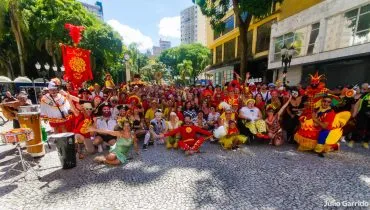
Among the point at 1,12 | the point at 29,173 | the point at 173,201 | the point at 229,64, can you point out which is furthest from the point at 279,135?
the point at 1,12

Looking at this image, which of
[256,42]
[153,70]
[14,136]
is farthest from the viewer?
[153,70]

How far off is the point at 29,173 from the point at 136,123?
3.16m

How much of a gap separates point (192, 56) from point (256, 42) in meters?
31.0

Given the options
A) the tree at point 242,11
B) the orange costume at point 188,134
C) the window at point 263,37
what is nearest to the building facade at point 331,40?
the window at point 263,37

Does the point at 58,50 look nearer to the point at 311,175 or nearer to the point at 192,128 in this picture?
the point at 192,128

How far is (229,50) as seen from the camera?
2831cm

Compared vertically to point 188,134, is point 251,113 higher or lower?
higher

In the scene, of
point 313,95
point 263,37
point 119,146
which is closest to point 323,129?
point 313,95

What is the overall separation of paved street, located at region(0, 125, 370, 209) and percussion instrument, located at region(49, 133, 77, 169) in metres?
0.18

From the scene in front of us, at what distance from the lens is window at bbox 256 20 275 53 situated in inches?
801

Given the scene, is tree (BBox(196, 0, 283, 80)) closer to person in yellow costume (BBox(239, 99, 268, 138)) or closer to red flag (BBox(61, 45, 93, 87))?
person in yellow costume (BBox(239, 99, 268, 138))

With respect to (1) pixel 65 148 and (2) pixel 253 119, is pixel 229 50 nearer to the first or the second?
(2) pixel 253 119

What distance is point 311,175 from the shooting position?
4.27 m

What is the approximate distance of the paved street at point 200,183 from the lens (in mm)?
3447
